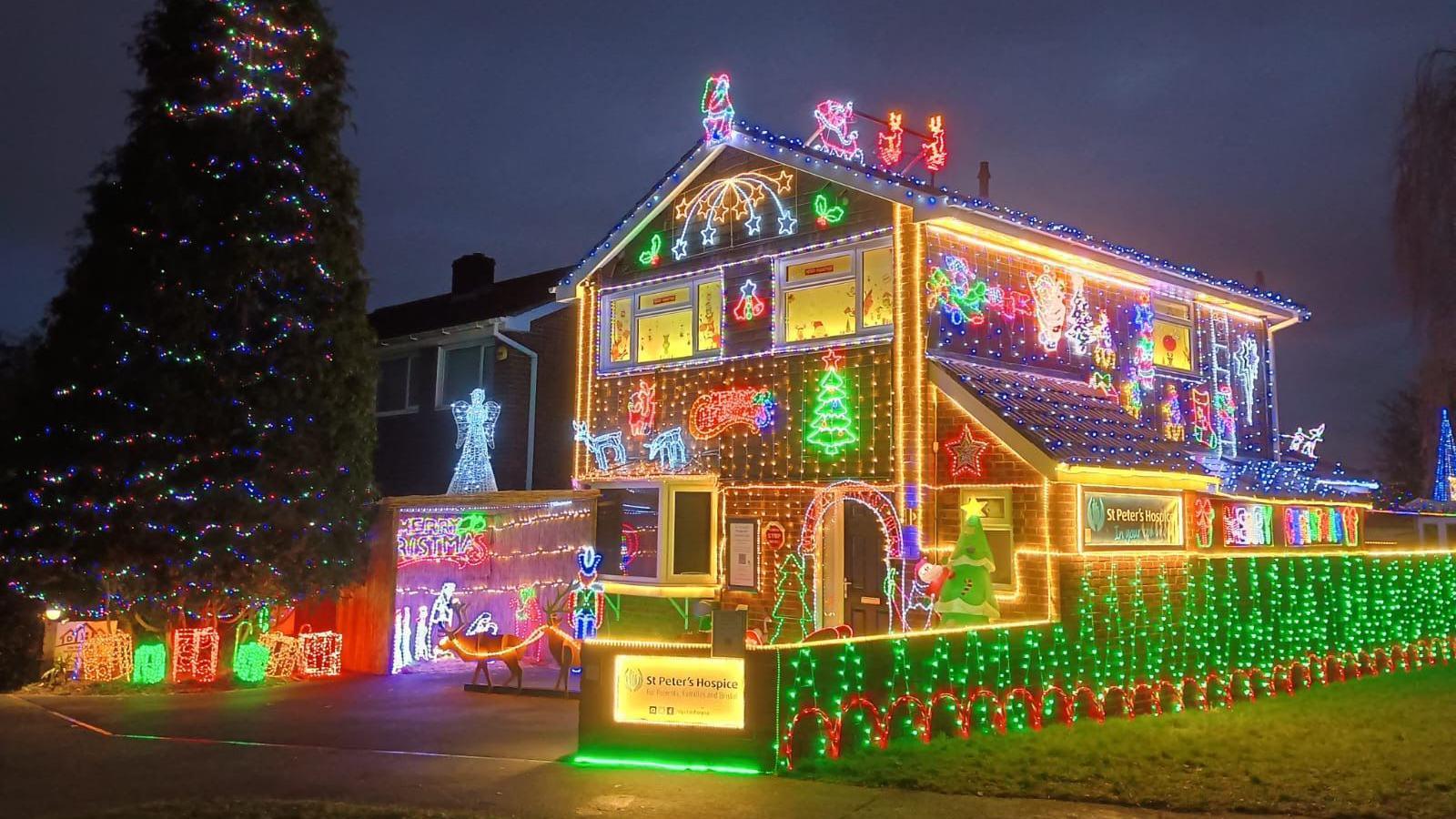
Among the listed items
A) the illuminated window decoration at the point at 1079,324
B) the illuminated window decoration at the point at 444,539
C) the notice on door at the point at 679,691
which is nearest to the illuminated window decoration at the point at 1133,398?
the illuminated window decoration at the point at 1079,324

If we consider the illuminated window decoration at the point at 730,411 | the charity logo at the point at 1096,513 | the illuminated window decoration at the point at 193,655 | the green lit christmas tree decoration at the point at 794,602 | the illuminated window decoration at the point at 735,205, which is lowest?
the illuminated window decoration at the point at 193,655

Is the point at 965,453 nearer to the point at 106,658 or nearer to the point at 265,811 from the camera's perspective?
the point at 265,811

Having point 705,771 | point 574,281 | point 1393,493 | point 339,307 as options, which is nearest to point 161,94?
point 339,307

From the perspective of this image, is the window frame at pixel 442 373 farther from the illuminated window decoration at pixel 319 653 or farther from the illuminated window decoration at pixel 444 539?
the illuminated window decoration at pixel 319 653

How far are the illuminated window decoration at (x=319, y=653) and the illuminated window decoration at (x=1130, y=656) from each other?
833 cm

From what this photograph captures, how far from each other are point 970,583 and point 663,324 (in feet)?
23.2

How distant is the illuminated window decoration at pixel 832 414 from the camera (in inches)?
523

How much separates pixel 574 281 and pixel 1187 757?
459 inches

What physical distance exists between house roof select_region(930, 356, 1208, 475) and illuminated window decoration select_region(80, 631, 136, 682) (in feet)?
36.0

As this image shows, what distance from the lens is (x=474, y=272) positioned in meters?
24.2

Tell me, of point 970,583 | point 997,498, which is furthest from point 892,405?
point 970,583

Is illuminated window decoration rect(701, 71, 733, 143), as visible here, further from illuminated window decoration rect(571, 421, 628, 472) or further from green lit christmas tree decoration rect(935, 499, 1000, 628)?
green lit christmas tree decoration rect(935, 499, 1000, 628)

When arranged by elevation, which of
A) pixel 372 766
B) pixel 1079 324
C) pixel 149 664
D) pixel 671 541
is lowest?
pixel 372 766

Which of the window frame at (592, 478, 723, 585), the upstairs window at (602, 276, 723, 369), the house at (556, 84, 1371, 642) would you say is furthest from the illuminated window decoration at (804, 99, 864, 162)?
the window frame at (592, 478, 723, 585)
